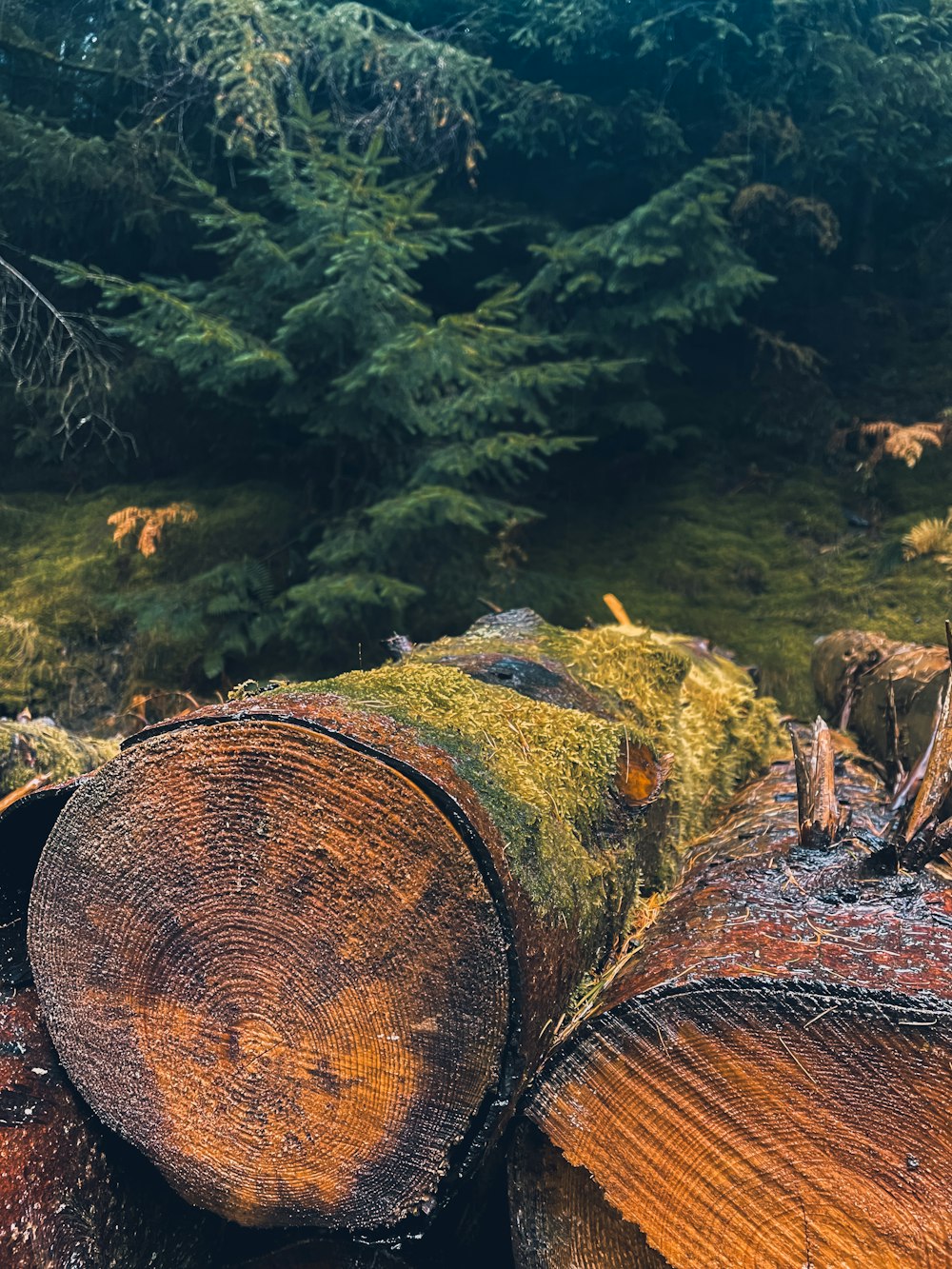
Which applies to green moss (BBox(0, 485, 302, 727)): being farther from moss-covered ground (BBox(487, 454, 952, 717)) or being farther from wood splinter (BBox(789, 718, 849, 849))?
wood splinter (BBox(789, 718, 849, 849))

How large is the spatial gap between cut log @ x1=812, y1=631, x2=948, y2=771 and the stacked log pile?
1.63m

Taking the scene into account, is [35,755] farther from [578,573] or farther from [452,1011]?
[578,573]

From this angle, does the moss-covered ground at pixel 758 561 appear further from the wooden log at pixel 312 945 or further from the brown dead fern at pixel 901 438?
the wooden log at pixel 312 945

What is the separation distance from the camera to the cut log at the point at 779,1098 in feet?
4.35

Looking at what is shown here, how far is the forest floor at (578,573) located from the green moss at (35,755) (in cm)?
257

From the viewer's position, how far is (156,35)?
22.6 ft

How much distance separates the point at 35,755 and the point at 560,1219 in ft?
8.96

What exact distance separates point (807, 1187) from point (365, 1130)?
797 mm

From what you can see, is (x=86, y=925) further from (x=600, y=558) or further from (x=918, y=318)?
(x=918, y=318)

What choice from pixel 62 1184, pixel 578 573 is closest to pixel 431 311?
pixel 578 573

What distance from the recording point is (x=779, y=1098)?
4.55ft

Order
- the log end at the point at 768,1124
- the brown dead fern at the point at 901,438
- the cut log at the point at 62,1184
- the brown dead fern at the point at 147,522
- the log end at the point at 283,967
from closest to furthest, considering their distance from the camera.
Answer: the log end at the point at 768,1124 < the log end at the point at 283,967 < the cut log at the point at 62,1184 < the brown dead fern at the point at 147,522 < the brown dead fern at the point at 901,438

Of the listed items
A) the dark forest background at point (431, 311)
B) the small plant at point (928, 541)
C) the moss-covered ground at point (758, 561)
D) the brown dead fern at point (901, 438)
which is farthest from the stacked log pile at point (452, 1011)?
the brown dead fern at point (901, 438)

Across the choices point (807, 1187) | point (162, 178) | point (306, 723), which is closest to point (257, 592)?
point (162, 178)
